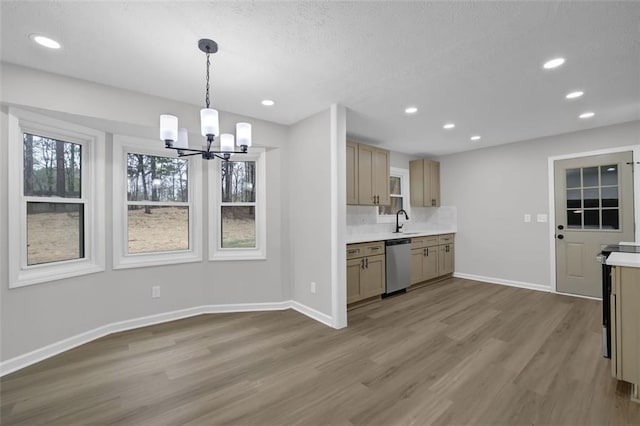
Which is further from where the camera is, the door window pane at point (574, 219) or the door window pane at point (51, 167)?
the door window pane at point (574, 219)

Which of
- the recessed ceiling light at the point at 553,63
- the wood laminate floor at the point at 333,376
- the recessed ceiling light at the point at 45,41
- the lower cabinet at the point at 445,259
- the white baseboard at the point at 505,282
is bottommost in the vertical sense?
the wood laminate floor at the point at 333,376

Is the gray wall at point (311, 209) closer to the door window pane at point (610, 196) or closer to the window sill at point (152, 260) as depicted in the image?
the window sill at point (152, 260)

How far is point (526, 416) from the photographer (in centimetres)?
172

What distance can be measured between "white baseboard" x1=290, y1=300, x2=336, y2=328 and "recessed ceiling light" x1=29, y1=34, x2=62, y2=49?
10.9 ft

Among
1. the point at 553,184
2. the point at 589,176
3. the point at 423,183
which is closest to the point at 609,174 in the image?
the point at 589,176

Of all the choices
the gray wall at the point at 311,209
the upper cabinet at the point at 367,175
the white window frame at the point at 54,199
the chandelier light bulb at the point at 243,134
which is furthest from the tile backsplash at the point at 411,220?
the white window frame at the point at 54,199

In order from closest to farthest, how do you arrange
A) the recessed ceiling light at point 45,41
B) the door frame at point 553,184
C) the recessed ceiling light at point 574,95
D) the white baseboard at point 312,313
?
the recessed ceiling light at point 45,41 < the recessed ceiling light at point 574,95 < the white baseboard at point 312,313 < the door frame at point 553,184

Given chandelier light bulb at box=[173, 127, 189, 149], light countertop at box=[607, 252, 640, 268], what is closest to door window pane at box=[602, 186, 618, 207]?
light countertop at box=[607, 252, 640, 268]

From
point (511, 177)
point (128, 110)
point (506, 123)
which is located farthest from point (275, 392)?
point (511, 177)

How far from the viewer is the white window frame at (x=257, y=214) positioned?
354 cm

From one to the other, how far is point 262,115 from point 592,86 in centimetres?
344

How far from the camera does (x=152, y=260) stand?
127 inches

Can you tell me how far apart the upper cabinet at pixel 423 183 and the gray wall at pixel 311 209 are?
2.91 m

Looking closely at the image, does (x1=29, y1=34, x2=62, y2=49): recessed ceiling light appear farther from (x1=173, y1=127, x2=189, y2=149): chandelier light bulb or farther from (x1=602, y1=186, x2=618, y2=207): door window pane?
(x1=602, y1=186, x2=618, y2=207): door window pane
